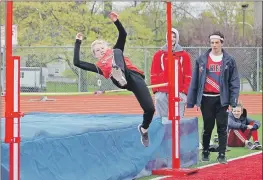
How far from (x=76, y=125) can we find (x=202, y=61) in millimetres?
2247

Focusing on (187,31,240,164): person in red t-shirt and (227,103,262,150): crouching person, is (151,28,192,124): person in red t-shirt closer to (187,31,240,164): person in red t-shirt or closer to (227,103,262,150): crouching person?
(187,31,240,164): person in red t-shirt

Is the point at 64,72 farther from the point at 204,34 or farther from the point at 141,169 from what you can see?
the point at 204,34

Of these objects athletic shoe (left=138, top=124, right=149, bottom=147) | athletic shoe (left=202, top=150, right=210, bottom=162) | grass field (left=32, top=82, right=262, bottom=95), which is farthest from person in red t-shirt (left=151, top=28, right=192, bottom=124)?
grass field (left=32, top=82, right=262, bottom=95)

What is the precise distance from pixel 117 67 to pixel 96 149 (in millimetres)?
983

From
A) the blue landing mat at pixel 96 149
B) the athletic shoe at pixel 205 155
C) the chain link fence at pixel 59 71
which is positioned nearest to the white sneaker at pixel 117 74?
the blue landing mat at pixel 96 149

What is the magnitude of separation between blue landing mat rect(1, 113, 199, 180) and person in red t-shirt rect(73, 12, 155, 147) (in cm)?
60

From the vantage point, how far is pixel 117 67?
6.86 metres

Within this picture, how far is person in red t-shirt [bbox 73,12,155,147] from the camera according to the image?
271 inches

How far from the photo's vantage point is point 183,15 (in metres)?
33.0

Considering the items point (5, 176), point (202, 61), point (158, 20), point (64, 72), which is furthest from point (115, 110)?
point (5, 176)

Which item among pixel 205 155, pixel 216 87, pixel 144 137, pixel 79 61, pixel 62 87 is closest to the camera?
pixel 79 61

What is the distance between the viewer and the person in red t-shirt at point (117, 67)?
6.88 meters

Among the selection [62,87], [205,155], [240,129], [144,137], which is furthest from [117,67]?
[62,87]

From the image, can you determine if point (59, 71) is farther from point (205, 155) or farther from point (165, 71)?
point (205, 155)
